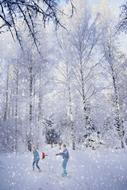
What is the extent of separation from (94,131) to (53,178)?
6.94 meters

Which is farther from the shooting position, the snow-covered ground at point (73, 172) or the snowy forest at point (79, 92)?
the snowy forest at point (79, 92)

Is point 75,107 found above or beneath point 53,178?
above

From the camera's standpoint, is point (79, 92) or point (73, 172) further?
point (79, 92)

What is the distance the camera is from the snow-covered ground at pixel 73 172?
11.4 m

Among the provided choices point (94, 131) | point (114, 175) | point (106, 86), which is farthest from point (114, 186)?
point (106, 86)

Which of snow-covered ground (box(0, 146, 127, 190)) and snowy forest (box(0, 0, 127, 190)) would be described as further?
snowy forest (box(0, 0, 127, 190))

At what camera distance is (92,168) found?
1444cm

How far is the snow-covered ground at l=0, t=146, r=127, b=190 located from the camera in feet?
37.5

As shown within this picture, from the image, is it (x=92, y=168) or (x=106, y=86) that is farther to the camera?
(x=106, y=86)

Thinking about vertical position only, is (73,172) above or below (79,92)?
below

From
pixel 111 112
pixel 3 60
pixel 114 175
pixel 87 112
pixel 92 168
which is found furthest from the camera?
pixel 3 60

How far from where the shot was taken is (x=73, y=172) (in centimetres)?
1371

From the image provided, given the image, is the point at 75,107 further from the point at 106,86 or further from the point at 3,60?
the point at 3,60

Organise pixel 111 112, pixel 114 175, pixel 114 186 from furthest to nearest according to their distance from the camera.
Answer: pixel 111 112, pixel 114 175, pixel 114 186
